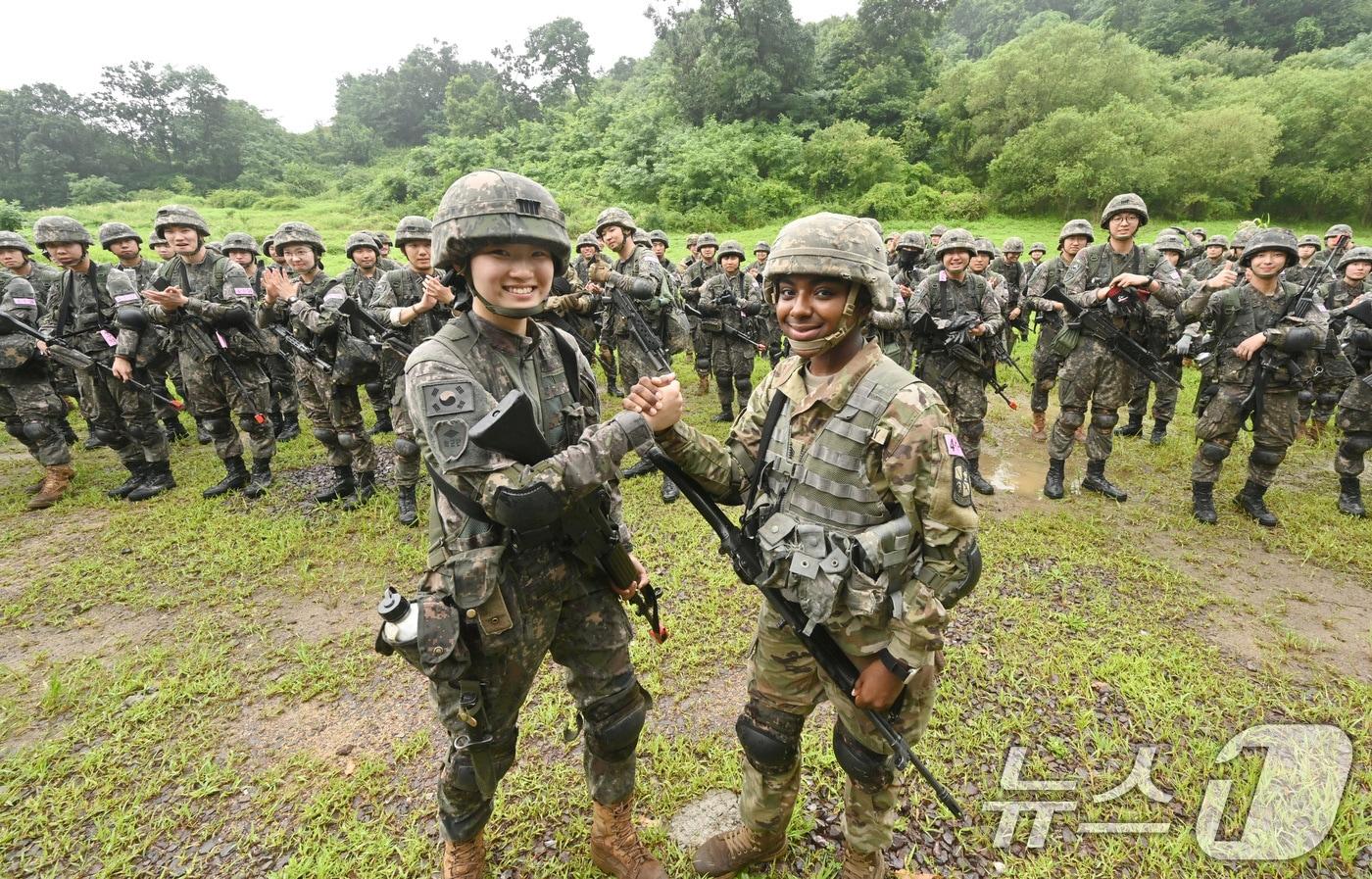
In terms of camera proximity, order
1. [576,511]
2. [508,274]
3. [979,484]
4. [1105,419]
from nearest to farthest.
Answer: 1. [508,274]
2. [576,511]
3. [1105,419]
4. [979,484]

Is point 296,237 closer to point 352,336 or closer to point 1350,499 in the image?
point 352,336

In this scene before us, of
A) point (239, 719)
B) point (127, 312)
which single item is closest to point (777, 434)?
point (239, 719)

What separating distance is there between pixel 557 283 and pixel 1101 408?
633cm

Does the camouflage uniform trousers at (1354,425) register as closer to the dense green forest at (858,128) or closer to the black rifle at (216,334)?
the black rifle at (216,334)

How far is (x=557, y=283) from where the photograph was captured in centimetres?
689

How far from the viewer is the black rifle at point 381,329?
19.3 feet

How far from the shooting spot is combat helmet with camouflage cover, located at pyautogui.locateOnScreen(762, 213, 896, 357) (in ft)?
6.82

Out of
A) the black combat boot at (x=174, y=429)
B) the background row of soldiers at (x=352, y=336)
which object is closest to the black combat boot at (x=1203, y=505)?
the background row of soldiers at (x=352, y=336)

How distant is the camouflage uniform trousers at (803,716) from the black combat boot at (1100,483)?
5624 millimetres

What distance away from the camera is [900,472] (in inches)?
78.5

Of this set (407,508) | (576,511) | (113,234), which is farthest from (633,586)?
(113,234)

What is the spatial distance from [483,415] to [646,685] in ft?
8.87

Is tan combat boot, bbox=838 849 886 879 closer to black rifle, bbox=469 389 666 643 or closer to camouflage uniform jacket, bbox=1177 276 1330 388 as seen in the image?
black rifle, bbox=469 389 666 643

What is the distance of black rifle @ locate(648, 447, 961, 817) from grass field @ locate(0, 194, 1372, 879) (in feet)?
3.91
